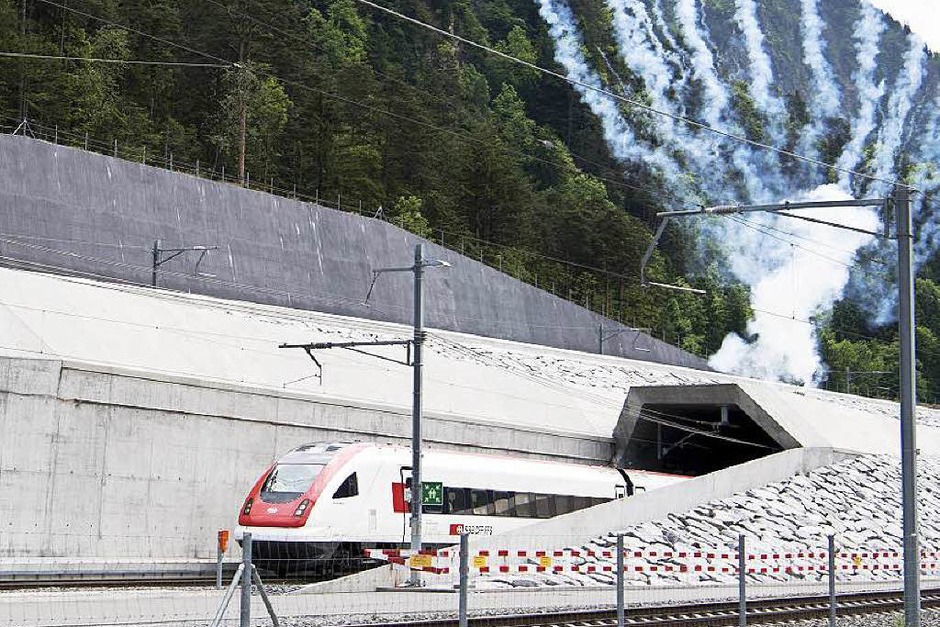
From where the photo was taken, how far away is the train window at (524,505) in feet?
119

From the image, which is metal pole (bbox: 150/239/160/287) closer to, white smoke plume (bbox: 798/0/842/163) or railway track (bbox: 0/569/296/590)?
railway track (bbox: 0/569/296/590)

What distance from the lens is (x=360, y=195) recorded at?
98.1 metres

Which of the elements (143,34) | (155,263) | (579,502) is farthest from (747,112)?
(579,502)

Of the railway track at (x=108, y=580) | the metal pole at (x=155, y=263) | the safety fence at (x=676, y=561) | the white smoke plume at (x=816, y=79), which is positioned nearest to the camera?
the railway track at (x=108, y=580)

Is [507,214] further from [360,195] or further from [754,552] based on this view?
[754,552]

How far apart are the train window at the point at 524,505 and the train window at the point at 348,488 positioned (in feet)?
19.4

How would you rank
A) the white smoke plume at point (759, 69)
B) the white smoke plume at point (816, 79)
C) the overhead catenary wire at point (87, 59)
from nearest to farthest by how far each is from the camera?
the overhead catenary wire at point (87, 59) < the white smoke plume at point (816, 79) < the white smoke plume at point (759, 69)

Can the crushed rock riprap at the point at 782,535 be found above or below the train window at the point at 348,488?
below

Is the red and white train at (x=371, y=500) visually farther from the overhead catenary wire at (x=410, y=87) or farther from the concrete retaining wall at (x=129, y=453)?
the overhead catenary wire at (x=410, y=87)

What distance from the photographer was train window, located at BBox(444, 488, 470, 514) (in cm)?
3431

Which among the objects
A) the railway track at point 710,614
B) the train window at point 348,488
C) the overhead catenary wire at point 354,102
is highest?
the overhead catenary wire at point 354,102

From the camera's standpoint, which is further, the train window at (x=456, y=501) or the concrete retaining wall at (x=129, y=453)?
the train window at (x=456, y=501)

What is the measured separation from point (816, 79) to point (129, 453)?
11225cm

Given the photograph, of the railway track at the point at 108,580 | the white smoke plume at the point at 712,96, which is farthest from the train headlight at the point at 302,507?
the white smoke plume at the point at 712,96
